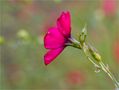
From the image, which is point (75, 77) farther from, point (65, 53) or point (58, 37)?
point (58, 37)

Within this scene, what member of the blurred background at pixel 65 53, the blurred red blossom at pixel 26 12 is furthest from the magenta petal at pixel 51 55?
the blurred red blossom at pixel 26 12

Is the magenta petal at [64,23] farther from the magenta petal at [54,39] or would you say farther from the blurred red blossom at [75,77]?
the blurred red blossom at [75,77]

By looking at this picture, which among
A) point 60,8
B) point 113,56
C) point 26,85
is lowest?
point 26,85

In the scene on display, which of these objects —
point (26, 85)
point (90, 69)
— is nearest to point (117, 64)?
point (90, 69)

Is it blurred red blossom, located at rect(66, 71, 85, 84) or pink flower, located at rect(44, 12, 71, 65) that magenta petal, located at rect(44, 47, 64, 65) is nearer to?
pink flower, located at rect(44, 12, 71, 65)

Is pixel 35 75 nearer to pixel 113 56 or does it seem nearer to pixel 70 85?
pixel 70 85

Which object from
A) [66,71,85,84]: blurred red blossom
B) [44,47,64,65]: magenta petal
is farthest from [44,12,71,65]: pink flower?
[66,71,85,84]: blurred red blossom
